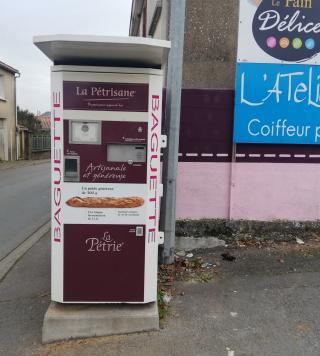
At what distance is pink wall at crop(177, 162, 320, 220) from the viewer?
5.76 metres

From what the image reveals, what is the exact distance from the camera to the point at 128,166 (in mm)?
3707

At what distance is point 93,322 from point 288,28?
406 centimetres

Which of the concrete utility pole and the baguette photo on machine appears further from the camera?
the concrete utility pole

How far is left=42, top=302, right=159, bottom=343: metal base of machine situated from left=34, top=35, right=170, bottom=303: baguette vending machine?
3.9 inches

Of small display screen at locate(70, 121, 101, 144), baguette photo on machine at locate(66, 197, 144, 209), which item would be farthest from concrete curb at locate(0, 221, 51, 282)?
small display screen at locate(70, 121, 101, 144)

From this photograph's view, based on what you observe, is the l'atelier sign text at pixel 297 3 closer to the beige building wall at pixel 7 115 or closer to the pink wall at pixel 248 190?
the pink wall at pixel 248 190

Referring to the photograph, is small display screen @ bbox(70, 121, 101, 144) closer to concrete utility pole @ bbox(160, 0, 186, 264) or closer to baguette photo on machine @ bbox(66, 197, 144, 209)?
baguette photo on machine @ bbox(66, 197, 144, 209)

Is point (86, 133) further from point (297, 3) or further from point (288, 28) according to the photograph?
point (297, 3)

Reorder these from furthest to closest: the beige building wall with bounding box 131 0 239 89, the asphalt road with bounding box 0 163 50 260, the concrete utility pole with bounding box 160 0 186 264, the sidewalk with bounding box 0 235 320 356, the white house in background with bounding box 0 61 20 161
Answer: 1. the white house in background with bounding box 0 61 20 161
2. the asphalt road with bounding box 0 163 50 260
3. the beige building wall with bounding box 131 0 239 89
4. the concrete utility pole with bounding box 160 0 186 264
5. the sidewalk with bounding box 0 235 320 356

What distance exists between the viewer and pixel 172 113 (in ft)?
16.2

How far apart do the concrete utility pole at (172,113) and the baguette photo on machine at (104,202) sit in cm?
135

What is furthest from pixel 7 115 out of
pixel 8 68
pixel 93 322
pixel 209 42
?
pixel 93 322

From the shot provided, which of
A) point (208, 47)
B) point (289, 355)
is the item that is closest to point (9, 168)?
point (208, 47)

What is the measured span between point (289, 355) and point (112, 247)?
1.59 metres
